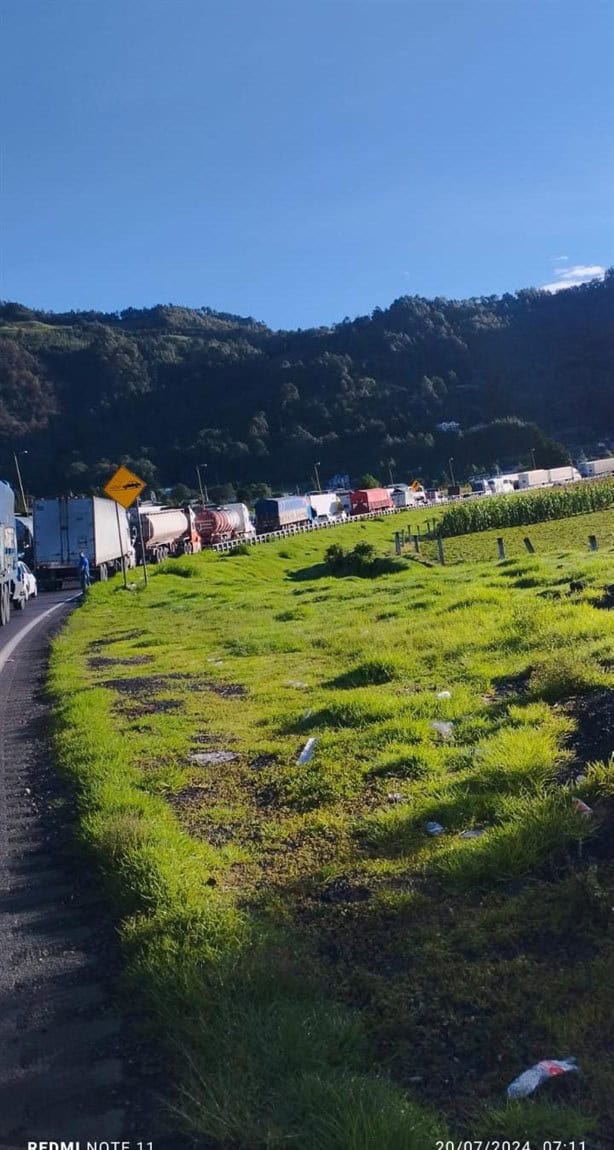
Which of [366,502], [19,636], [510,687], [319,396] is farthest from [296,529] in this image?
[319,396]

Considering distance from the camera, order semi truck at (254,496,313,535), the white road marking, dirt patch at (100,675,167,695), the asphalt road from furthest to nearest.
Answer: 1. semi truck at (254,496,313,535)
2. the white road marking
3. dirt patch at (100,675,167,695)
4. the asphalt road

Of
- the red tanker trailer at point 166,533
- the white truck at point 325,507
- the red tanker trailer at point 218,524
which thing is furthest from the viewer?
the white truck at point 325,507

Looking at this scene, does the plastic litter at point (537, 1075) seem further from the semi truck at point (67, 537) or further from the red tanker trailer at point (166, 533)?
the red tanker trailer at point (166, 533)

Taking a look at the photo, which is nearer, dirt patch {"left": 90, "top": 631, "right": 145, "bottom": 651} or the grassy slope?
the grassy slope

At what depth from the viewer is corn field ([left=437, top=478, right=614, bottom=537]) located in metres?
55.8

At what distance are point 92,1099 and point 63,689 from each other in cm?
851

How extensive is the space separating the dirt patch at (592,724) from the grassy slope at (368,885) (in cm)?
11

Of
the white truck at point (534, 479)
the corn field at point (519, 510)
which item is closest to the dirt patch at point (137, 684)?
the corn field at point (519, 510)

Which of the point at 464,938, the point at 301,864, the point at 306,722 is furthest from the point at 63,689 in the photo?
the point at 464,938

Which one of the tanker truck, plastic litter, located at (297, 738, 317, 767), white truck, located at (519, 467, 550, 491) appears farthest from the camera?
white truck, located at (519, 467, 550, 491)

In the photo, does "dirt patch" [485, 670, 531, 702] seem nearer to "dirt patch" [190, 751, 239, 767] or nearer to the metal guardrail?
"dirt patch" [190, 751, 239, 767]

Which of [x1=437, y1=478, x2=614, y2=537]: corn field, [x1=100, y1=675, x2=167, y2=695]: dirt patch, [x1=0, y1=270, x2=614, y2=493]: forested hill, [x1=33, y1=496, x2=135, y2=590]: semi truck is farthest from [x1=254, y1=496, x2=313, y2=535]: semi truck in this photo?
[x1=0, y1=270, x2=614, y2=493]: forested hill

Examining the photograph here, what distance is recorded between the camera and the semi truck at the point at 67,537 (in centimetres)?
3562

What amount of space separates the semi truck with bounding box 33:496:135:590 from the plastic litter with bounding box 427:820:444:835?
30670mm
